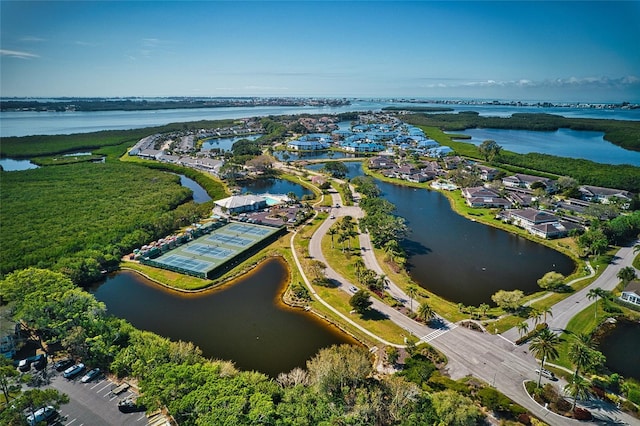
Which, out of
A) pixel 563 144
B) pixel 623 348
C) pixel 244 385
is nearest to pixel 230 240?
pixel 244 385

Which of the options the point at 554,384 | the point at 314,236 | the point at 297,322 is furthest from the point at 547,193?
the point at 297,322

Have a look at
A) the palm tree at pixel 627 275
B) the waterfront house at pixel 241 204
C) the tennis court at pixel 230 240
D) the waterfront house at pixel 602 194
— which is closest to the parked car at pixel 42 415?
the tennis court at pixel 230 240

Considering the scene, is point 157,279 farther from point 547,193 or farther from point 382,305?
A: point 547,193

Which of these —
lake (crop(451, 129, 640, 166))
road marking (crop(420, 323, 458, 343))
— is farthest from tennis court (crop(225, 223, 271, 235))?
lake (crop(451, 129, 640, 166))

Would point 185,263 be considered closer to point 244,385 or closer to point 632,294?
point 244,385

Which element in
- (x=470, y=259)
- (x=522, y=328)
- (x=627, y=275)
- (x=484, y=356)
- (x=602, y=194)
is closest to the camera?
(x=484, y=356)

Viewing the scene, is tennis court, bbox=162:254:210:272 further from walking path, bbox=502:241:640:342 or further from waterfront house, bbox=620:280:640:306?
waterfront house, bbox=620:280:640:306

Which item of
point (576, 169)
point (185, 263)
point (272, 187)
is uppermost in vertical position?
point (576, 169)
